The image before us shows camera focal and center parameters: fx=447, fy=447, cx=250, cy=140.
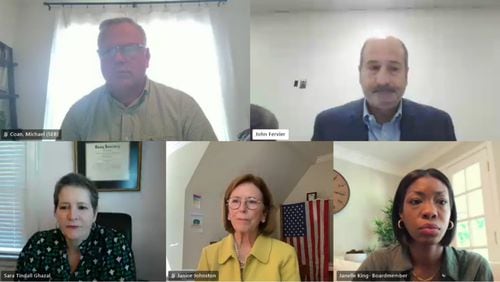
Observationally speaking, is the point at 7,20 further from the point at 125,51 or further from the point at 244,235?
the point at 244,235

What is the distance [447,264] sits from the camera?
1424mm

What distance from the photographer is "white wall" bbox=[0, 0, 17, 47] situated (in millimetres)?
1487

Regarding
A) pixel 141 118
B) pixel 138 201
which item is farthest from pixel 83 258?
pixel 141 118

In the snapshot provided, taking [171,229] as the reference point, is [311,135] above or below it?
above

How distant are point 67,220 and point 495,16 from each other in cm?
153

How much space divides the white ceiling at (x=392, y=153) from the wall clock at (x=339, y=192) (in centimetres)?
7

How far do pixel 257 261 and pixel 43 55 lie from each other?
3.21ft

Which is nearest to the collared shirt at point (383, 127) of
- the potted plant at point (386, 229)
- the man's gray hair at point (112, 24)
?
the potted plant at point (386, 229)

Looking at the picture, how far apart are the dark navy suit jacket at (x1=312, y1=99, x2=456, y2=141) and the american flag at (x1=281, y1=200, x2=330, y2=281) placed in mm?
223

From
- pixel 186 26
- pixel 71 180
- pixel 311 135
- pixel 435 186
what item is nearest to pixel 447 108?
pixel 435 186

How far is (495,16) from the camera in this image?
1443mm

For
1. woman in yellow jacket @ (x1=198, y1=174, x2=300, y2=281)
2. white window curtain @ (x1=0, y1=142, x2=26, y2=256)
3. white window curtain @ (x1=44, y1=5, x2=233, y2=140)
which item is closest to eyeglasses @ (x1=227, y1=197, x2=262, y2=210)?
woman in yellow jacket @ (x1=198, y1=174, x2=300, y2=281)

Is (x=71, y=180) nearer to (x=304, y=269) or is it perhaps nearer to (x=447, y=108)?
(x=304, y=269)

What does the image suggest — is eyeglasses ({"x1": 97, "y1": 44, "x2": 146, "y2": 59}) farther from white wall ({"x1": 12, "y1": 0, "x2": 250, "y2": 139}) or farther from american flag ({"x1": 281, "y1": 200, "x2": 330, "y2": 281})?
american flag ({"x1": 281, "y1": 200, "x2": 330, "y2": 281})
